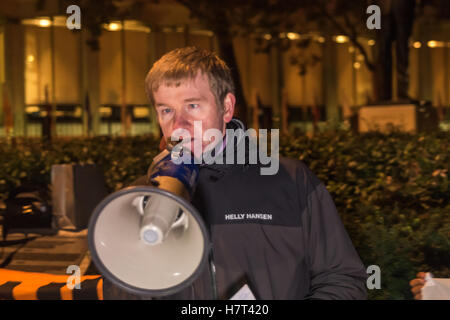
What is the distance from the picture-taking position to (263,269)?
1899 millimetres

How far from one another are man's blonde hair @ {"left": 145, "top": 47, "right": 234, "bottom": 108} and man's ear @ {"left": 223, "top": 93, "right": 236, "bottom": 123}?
0.06ft

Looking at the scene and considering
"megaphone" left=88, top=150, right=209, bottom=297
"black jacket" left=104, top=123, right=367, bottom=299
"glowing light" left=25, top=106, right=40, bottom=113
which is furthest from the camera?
"glowing light" left=25, top=106, right=40, bottom=113

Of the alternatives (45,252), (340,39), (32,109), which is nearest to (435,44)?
(340,39)

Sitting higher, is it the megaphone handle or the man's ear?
the man's ear

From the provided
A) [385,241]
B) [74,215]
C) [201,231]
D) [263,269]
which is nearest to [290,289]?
[263,269]

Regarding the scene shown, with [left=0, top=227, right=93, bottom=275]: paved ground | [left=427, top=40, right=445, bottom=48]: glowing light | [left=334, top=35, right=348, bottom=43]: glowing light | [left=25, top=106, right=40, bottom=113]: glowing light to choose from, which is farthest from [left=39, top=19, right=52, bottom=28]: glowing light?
[left=0, top=227, right=93, bottom=275]: paved ground

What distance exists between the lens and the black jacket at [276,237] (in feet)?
6.21

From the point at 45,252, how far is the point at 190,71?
4.39 metres

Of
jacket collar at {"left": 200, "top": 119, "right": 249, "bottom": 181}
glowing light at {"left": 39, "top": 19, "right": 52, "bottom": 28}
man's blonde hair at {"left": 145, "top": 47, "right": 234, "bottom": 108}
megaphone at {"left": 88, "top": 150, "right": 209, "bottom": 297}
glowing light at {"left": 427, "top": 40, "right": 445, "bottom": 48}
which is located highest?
glowing light at {"left": 39, "top": 19, "right": 52, "bottom": 28}

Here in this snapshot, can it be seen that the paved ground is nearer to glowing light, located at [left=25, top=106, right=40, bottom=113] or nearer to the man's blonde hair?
the man's blonde hair

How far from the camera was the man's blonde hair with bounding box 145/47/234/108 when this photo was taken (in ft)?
6.55

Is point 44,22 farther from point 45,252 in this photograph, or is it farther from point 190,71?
point 190,71
